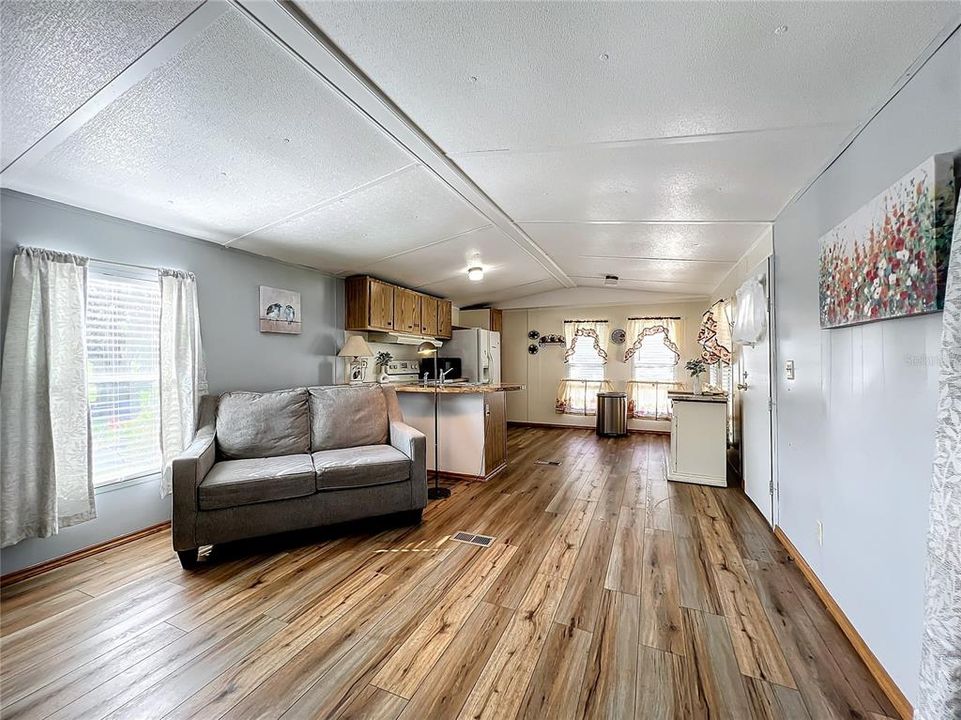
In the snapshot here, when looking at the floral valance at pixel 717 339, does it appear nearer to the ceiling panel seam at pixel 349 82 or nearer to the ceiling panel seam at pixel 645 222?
the ceiling panel seam at pixel 645 222

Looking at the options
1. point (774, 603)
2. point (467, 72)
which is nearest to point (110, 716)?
point (467, 72)

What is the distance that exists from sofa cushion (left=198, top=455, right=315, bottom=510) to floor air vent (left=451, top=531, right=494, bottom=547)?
42.1 inches

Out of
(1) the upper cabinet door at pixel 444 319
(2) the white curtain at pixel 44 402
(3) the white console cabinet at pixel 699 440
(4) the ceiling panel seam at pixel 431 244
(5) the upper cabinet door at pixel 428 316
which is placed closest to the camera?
(2) the white curtain at pixel 44 402

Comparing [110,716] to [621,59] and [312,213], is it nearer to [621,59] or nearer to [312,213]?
[312,213]

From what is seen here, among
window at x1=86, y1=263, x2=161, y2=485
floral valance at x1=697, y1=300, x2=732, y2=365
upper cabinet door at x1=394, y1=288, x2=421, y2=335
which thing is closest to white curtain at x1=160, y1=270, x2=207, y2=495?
window at x1=86, y1=263, x2=161, y2=485

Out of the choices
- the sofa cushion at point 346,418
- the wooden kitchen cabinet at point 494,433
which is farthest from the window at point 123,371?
the wooden kitchen cabinet at point 494,433

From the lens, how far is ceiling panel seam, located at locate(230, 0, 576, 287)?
1.24 meters

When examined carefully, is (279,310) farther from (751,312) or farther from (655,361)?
(655,361)

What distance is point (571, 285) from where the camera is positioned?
6699 mm

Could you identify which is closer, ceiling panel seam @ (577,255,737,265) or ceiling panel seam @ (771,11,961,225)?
ceiling panel seam @ (771,11,961,225)

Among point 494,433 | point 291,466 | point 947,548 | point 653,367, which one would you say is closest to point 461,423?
point 494,433

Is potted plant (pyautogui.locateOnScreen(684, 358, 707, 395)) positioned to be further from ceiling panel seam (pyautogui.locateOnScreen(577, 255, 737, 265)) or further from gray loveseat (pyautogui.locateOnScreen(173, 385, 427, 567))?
gray loveseat (pyautogui.locateOnScreen(173, 385, 427, 567))

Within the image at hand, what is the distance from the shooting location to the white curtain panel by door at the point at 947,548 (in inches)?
35.6

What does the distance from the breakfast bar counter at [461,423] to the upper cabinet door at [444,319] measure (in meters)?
1.61
